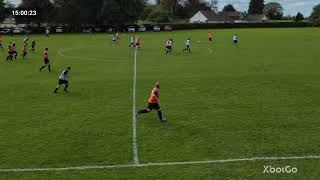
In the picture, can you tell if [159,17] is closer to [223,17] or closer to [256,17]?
[223,17]

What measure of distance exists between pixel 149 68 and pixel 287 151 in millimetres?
23186

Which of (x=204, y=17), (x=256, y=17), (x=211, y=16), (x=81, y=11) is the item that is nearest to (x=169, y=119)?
(x=81, y=11)

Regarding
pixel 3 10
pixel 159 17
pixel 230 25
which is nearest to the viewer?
pixel 3 10

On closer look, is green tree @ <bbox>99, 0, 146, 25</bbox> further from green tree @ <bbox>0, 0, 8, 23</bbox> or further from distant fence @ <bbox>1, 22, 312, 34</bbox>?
green tree @ <bbox>0, 0, 8, 23</bbox>

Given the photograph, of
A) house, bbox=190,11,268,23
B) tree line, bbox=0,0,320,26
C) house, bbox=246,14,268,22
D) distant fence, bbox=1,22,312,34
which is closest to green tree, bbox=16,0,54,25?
tree line, bbox=0,0,320,26

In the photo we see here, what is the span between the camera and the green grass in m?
14.8

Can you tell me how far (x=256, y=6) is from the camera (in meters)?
195

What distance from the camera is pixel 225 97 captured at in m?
25.3

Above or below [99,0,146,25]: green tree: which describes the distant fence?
below

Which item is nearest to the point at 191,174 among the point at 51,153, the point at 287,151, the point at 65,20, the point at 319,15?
the point at 287,151

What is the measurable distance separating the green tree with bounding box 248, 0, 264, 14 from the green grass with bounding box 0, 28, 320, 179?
532 feet

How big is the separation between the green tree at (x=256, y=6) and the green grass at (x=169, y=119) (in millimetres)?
Result: 162207

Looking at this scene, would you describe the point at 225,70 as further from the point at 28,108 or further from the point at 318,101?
the point at 28,108

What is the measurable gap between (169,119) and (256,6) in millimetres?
183272
